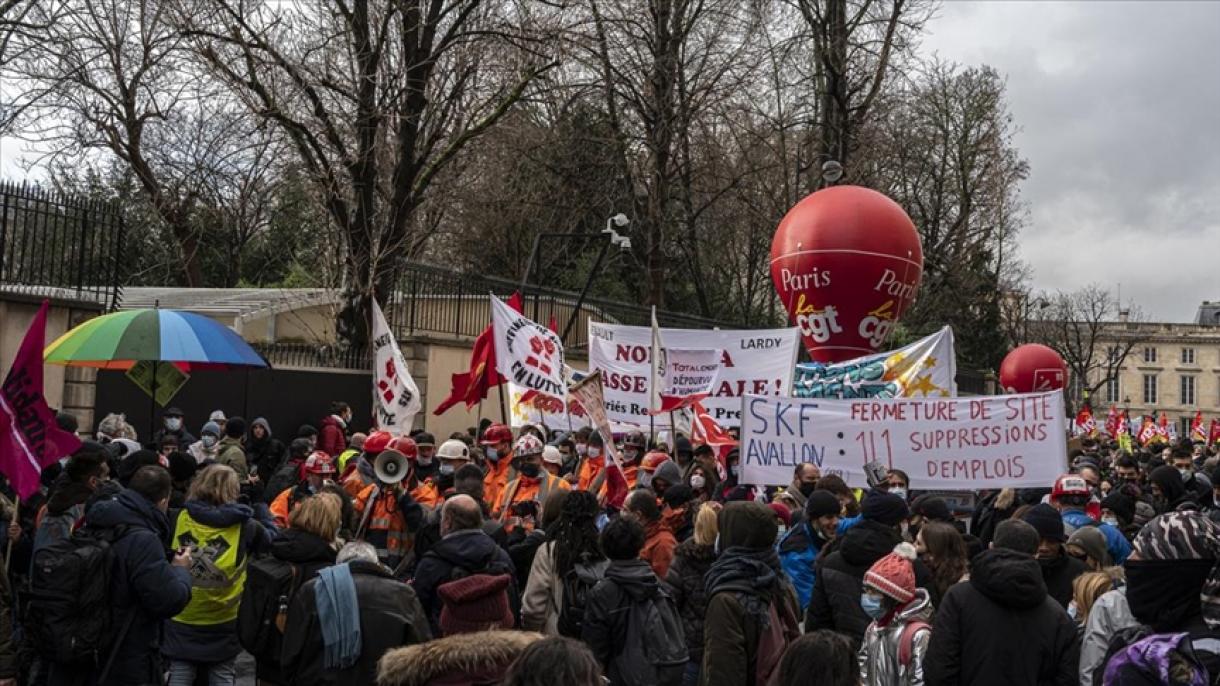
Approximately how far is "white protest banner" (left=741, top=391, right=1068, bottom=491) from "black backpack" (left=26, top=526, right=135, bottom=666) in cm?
529

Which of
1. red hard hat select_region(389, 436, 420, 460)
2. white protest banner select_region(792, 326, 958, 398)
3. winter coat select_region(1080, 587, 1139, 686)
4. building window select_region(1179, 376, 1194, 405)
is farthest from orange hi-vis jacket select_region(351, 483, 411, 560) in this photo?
building window select_region(1179, 376, 1194, 405)

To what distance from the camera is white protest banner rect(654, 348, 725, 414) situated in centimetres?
1405

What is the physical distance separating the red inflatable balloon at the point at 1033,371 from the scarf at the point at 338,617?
26.8 m

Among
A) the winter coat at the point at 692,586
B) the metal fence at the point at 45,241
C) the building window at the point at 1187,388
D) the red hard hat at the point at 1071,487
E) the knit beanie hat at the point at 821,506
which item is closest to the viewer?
the winter coat at the point at 692,586

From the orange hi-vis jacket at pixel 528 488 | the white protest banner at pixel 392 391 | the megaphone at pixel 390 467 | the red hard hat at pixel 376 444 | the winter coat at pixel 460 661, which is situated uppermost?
the white protest banner at pixel 392 391

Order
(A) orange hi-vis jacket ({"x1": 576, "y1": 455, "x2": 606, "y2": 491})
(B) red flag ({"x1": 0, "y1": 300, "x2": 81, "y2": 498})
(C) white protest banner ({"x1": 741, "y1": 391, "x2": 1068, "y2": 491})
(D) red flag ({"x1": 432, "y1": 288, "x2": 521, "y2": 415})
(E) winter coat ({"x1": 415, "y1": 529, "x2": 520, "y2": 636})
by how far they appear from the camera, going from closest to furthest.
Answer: (E) winter coat ({"x1": 415, "y1": 529, "x2": 520, "y2": 636}) < (B) red flag ({"x1": 0, "y1": 300, "x2": 81, "y2": 498}) < (C) white protest banner ({"x1": 741, "y1": 391, "x2": 1068, "y2": 491}) < (A) orange hi-vis jacket ({"x1": 576, "y1": 455, "x2": 606, "y2": 491}) < (D) red flag ({"x1": 432, "y1": 288, "x2": 521, "y2": 415})

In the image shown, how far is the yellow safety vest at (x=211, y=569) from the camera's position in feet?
22.9

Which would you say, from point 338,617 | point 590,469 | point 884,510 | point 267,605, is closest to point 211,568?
point 267,605

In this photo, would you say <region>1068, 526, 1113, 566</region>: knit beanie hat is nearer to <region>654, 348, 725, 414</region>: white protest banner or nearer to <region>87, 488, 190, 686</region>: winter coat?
<region>87, 488, 190, 686</region>: winter coat

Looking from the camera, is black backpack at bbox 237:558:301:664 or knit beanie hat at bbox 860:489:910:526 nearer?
black backpack at bbox 237:558:301:664

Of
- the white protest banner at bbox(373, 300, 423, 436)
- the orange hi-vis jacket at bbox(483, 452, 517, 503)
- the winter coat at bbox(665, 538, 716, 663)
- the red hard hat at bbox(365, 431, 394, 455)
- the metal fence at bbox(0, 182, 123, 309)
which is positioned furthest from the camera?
the metal fence at bbox(0, 182, 123, 309)

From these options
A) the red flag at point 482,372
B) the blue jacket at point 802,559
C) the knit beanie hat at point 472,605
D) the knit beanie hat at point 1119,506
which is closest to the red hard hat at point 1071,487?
the knit beanie hat at point 1119,506

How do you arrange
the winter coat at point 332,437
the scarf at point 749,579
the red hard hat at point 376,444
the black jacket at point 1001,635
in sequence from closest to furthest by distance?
1. the black jacket at point 1001,635
2. the scarf at point 749,579
3. the red hard hat at point 376,444
4. the winter coat at point 332,437

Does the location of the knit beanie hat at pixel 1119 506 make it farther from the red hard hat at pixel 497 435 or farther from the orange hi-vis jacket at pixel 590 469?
the red hard hat at pixel 497 435
